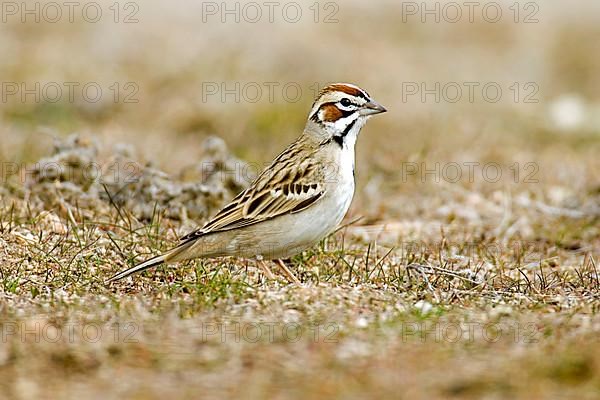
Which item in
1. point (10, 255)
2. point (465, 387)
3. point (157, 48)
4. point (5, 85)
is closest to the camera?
point (465, 387)

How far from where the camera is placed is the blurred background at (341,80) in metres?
11.2

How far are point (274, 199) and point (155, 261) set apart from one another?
906mm

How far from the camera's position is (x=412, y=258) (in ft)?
23.5

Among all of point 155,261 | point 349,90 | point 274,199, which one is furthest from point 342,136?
point 155,261

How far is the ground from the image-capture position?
15.7 feet

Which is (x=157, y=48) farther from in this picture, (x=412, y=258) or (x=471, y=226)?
(x=412, y=258)

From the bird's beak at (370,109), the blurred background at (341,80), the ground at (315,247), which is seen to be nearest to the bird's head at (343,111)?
the bird's beak at (370,109)

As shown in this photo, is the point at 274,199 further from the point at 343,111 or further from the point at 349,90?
the point at 349,90

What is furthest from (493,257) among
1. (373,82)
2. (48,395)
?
(373,82)

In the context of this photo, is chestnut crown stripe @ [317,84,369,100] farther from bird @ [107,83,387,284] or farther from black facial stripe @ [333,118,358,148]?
bird @ [107,83,387,284]

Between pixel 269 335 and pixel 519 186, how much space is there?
5.81m

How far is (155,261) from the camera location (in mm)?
6582

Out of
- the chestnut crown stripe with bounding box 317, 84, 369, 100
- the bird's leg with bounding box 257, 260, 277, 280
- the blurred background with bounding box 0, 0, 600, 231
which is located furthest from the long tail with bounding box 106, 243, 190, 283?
the blurred background with bounding box 0, 0, 600, 231

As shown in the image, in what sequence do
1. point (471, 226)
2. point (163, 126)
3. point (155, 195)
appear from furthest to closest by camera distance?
point (163, 126) → point (471, 226) → point (155, 195)
